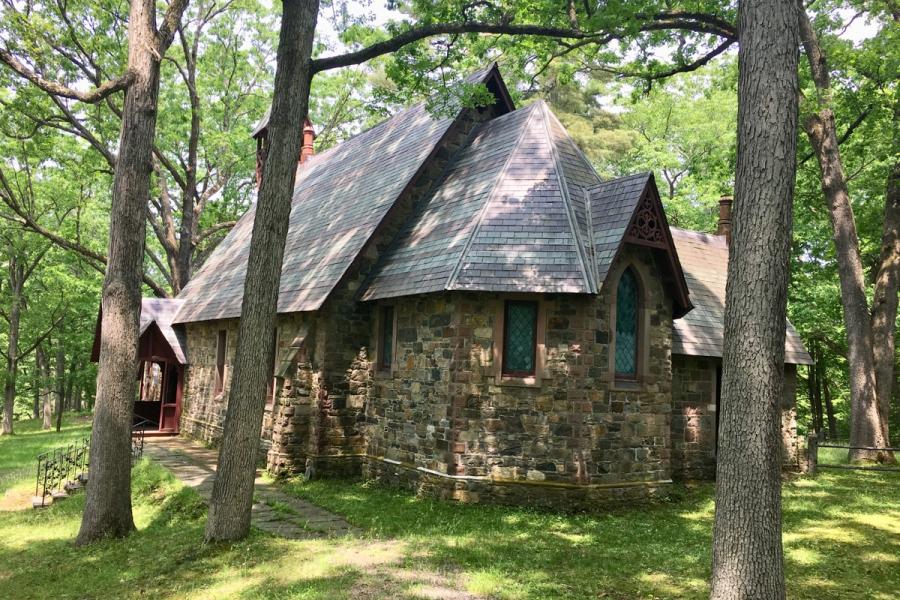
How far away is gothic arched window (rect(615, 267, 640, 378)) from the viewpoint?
11.3 m

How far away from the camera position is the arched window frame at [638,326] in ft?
35.7

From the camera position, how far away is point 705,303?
16359 millimetres

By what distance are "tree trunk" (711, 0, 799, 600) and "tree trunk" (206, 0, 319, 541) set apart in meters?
5.63

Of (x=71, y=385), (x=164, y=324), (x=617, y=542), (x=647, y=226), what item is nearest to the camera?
(x=617, y=542)

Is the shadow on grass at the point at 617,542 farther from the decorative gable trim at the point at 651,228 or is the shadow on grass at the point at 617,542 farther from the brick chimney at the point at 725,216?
the brick chimney at the point at 725,216

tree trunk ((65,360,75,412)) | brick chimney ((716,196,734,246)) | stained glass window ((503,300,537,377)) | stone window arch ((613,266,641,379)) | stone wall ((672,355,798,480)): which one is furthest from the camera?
tree trunk ((65,360,75,412))

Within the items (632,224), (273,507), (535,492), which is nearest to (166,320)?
(273,507)

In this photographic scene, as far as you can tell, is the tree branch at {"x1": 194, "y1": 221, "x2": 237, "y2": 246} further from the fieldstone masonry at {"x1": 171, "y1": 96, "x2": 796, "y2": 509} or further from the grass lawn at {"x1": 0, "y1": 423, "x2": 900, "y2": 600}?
the grass lawn at {"x1": 0, "y1": 423, "x2": 900, "y2": 600}

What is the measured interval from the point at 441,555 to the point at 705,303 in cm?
1118

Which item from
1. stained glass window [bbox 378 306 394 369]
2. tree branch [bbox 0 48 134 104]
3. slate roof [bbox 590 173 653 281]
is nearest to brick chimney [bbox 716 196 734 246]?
slate roof [bbox 590 173 653 281]

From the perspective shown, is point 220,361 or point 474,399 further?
point 220,361

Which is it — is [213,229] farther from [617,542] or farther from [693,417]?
[617,542]

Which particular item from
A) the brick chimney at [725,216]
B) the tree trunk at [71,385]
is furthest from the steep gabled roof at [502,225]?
the tree trunk at [71,385]

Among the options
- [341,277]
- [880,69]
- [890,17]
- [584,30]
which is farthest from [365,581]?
[890,17]
